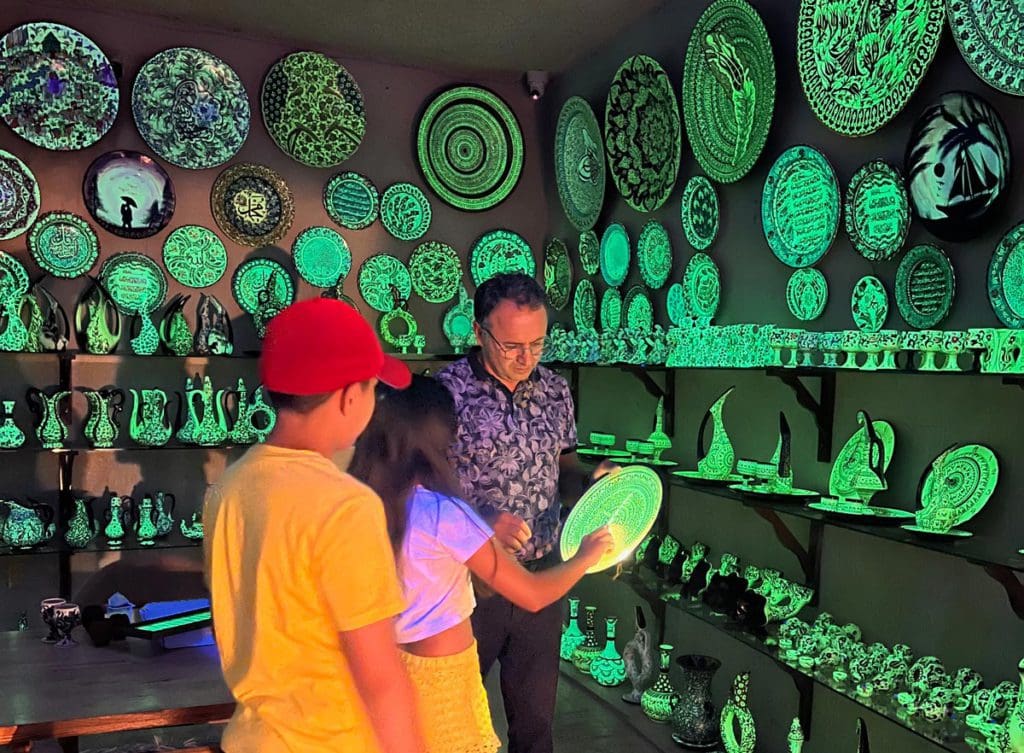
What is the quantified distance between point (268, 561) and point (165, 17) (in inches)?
139

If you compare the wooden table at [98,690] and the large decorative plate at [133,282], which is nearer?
the wooden table at [98,690]

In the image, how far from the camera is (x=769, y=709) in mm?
2828

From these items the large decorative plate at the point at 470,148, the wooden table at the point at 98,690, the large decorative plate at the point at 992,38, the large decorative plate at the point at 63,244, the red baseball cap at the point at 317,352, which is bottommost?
the wooden table at the point at 98,690

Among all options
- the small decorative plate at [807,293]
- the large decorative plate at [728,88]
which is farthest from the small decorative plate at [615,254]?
the small decorative plate at [807,293]

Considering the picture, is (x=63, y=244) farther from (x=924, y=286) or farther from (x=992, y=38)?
(x=992, y=38)

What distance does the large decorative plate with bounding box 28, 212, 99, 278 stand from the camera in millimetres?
3732

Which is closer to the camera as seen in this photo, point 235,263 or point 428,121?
point 235,263

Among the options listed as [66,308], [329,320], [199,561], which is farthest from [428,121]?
[329,320]

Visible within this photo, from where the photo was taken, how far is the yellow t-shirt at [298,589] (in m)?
1.09

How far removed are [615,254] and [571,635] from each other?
174 cm

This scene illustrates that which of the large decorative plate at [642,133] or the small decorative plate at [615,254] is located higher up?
the large decorative plate at [642,133]

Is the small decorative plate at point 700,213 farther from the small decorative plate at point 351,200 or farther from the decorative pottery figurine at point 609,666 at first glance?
the small decorative plate at point 351,200

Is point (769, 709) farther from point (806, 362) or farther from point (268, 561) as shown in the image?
point (268, 561)

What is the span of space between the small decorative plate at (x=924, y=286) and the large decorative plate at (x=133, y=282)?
3142 mm
